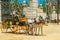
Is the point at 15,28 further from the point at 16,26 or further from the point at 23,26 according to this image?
the point at 23,26

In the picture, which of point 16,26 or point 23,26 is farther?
point 16,26

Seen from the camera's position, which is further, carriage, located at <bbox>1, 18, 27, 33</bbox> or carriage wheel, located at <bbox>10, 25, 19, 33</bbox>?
carriage wheel, located at <bbox>10, 25, 19, 33</bbox>

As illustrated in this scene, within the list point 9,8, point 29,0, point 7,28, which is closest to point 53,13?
point 29,0

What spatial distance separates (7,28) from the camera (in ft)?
47.3

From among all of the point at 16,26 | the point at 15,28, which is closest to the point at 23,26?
the point at 16,26

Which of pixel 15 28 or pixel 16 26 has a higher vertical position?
pixel 16 26

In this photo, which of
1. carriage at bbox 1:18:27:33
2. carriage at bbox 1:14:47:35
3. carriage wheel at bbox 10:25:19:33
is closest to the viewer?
carriage at bbox 1:14:47:35

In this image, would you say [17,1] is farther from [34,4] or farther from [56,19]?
[56,19]

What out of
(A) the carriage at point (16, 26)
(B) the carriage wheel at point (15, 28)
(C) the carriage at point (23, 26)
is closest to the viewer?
(C) the carriage at point (23, 26)

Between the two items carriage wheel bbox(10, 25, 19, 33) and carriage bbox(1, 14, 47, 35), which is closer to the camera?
carriage bbox(1, 14, 47, 35)

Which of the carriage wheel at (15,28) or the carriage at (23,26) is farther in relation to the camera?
the carriage wheel at (15,28)

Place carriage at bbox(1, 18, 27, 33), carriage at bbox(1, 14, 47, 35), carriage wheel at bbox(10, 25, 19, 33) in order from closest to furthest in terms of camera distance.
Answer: carriage at bbox(1, 14, 47, 35)
carriage at bbox(1, 18, 27, 33)
carriage wheel at bbox(10, 25, 19, 33)

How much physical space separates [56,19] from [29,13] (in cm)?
242

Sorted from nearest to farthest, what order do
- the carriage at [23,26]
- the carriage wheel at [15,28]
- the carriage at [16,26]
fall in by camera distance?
the carriage at [23,26] < the carriage at [16,26] < the carriage wheel at [15,28]
